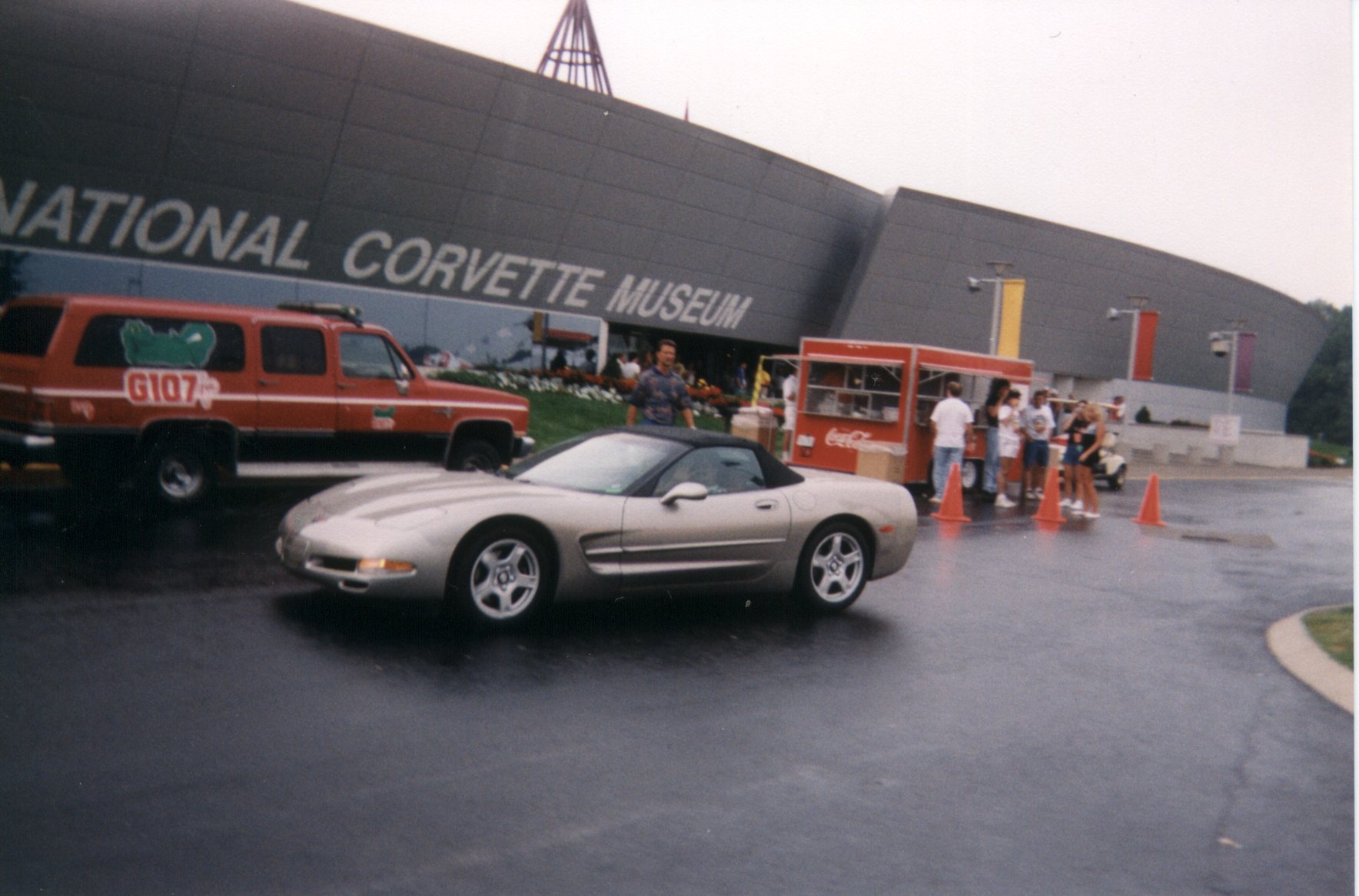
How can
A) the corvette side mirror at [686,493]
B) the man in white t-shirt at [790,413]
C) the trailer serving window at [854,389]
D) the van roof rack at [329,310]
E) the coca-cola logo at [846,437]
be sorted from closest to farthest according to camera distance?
1. the corvette side mirror at [686,493]
2. the van roof rack at [329,310]
3. the trailer serving window at [854,389]
4. the coca-cola logo at [846,437]
5. the man in white t-shirt at [790,413]

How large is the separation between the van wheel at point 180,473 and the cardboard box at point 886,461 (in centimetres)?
1020

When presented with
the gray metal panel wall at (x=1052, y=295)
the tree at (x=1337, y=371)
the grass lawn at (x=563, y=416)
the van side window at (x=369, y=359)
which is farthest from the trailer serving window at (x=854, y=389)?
the gray metal panel wall at (x=1052, y=295)

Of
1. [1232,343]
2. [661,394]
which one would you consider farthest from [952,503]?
[1232,343]

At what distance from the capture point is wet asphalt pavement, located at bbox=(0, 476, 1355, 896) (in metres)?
3.83

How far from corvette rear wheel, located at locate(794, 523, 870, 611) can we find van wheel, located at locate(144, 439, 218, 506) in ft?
20.0

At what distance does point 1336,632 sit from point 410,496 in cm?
657

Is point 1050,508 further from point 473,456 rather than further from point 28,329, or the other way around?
point 28,329

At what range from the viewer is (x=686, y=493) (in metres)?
7.17

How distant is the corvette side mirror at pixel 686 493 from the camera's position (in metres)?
7.18

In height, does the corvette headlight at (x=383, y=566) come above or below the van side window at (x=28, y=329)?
below

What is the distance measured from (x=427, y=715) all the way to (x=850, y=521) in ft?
13.2

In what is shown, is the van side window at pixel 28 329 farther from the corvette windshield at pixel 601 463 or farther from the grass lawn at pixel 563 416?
the grass lawn at pixel 563 416

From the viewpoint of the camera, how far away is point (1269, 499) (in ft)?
71.8

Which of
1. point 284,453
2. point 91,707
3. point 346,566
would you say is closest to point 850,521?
point 346,566
